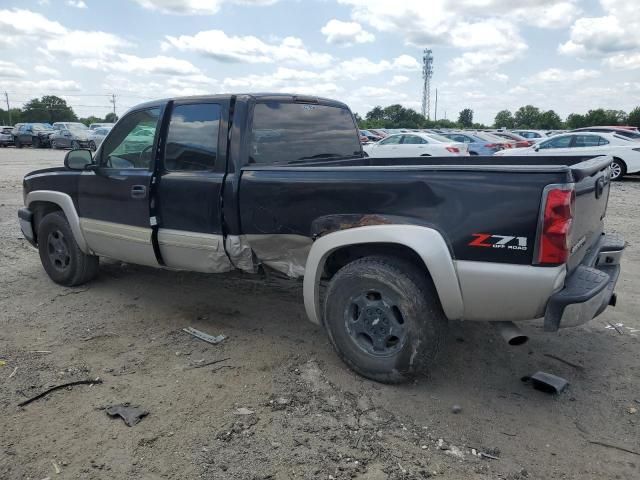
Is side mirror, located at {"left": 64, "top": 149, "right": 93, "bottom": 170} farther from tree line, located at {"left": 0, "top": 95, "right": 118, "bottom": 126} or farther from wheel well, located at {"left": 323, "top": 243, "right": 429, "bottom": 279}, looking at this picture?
tree line, located at {"left": 0, "top": 95, "right": 118, "bottom": 126}

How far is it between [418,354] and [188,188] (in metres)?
2.19

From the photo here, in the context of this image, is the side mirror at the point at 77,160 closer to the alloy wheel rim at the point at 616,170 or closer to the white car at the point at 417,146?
the white car at the point at 417,146

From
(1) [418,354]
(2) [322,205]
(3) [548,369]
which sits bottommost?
(3) [548,369]

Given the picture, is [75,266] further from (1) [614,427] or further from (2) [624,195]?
(2) [624,195]

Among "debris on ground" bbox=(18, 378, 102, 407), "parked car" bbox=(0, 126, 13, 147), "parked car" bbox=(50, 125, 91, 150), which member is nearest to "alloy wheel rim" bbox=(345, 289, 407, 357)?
"debris on ground" bbox=(18, 378, 102, 407)

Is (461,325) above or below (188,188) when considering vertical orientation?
below

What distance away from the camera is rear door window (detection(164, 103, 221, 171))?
4.31 meters

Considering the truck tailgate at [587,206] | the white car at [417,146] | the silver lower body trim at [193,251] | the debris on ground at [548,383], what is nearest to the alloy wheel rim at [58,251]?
the silver lower body trim at [193,251]

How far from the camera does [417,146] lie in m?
18.5

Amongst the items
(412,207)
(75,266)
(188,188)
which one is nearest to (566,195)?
(412,207)

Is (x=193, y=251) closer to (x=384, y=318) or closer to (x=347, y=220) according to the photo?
(x=347, y=220)

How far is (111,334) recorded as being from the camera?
4.52 meters

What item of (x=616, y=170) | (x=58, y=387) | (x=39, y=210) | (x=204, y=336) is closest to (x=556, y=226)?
(x=204, y=336)

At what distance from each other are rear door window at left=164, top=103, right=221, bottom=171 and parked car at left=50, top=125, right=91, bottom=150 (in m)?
30.8
